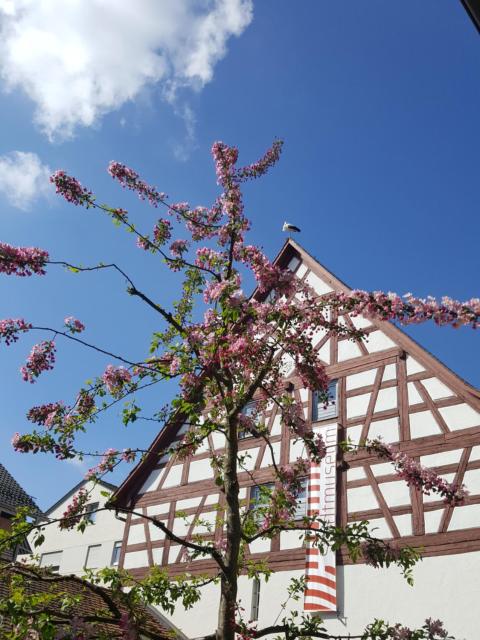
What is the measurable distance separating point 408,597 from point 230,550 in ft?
20.6

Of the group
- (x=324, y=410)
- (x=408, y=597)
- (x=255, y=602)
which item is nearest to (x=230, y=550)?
(x=408, y=597)

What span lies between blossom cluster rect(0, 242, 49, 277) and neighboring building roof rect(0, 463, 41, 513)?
1741 cm

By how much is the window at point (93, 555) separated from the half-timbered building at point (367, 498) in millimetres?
11231

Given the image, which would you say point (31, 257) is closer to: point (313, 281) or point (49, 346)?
point (49, 346)

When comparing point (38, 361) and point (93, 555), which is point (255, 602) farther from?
point (93, 555)

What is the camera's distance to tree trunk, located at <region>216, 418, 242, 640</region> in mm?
5820

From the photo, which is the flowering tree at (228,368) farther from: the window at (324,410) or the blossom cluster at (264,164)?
the window at (324,410)

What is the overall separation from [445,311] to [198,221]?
3478 mm

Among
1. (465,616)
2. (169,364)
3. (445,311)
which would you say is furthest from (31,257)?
(465,616)

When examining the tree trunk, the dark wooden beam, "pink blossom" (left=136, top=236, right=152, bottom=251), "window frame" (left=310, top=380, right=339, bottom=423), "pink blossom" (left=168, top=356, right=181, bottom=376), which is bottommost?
the tree trunk

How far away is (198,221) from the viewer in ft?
25.3

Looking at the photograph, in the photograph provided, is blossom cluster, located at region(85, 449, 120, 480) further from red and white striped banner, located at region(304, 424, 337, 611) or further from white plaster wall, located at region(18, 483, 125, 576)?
white plaster wall, located at region(18, 483, 125, 576)

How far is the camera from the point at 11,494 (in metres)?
21.9

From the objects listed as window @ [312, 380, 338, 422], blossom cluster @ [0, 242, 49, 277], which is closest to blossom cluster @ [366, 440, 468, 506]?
blossom cluster @ [0, 242, 49, 277]
